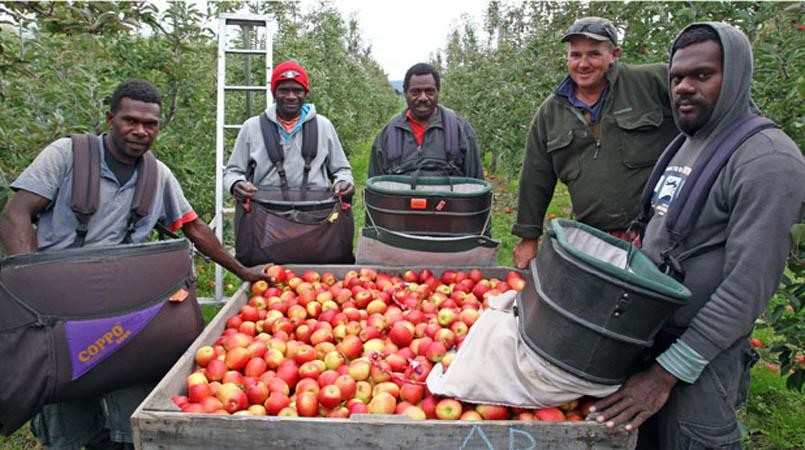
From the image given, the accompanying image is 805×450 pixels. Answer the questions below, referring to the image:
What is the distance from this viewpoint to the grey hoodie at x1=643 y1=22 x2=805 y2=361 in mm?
1634

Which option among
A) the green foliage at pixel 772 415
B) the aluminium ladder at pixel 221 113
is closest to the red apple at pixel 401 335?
the green foliage at pixel 772 415

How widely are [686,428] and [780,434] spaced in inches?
82.3

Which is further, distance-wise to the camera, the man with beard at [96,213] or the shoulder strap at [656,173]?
the man with beard at [96,213]

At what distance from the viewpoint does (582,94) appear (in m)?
3.05

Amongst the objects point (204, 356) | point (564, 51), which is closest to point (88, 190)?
point (204, 356)

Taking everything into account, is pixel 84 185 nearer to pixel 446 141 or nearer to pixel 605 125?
pixel 446 141

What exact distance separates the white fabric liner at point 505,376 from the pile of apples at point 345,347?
75 millimetres

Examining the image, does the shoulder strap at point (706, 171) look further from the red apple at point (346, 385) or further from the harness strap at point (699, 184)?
the red apple at point (346, 385)

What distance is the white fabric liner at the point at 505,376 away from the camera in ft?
5.98

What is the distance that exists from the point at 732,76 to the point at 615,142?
113 cm

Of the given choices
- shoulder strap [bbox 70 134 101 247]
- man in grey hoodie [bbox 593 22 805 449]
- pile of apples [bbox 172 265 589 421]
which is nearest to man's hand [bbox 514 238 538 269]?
pile of apples [bbox 172 265 589 421]

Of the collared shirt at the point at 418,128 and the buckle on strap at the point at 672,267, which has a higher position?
the collared shirt at the point at 418,128

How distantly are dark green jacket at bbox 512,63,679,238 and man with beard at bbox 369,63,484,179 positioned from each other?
94 centimetres

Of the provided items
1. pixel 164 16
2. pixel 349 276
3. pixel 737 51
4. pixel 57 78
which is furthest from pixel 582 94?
pixel 57 78
